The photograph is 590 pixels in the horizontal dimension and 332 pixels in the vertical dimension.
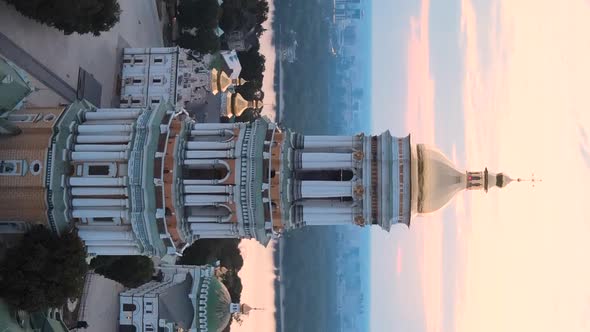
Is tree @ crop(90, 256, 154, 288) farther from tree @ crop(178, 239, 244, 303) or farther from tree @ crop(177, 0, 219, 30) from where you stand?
tree @ crop(177, 0, 219, 30)

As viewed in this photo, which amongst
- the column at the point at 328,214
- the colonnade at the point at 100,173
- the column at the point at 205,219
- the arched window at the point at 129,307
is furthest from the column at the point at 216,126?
the arched window at the point at 129,307

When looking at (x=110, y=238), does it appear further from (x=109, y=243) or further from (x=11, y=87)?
(x=11, y=87)

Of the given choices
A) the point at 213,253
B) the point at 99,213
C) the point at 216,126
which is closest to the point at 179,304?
the point at 213,253

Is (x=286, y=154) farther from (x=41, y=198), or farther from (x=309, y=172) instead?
(x=41, y=198)

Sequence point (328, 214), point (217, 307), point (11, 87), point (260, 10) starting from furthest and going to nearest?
point (260, 10) < point (217, 307) < point (11, 87) < point (328, 214)

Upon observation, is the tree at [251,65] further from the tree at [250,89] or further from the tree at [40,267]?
the tree at [40,267]

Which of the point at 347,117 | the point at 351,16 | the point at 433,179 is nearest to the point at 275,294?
the point at 347,117
